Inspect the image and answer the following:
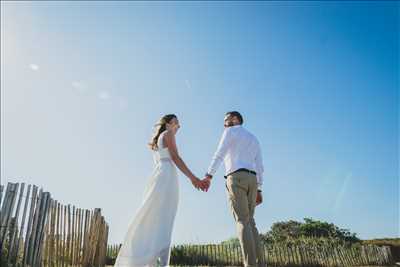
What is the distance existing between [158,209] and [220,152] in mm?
1087

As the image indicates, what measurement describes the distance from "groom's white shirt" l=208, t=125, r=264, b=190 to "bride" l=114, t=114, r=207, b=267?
15.4 inches

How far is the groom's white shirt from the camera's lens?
4.21m

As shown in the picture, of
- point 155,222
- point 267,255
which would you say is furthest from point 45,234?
point 267,255

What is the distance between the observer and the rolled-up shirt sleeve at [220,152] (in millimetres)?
4320

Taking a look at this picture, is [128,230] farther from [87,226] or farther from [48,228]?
[87,226]

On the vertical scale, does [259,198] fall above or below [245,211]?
above

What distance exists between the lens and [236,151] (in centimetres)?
425

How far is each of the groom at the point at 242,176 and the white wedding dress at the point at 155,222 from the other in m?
0.53

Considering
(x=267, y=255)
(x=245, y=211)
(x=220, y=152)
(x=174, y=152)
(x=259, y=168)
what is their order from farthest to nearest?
(x=267, y=255) < (x=259, y=168) < (x=220, y=152) < (x=174, y=152) < (x=245, y=211)

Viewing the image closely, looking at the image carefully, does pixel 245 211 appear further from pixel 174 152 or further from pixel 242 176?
pixel 174 152

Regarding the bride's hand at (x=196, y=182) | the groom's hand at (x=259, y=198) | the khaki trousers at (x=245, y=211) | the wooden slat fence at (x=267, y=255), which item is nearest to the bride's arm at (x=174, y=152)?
the bride's hand at (x=196, y=182)

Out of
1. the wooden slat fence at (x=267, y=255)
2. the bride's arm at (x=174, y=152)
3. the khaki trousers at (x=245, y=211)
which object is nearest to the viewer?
the khaki trousers at (x=245, y=211)

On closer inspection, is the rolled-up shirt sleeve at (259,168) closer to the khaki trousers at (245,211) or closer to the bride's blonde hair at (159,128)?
the khaki trousers at (245,211)

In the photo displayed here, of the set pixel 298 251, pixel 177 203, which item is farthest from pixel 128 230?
pixel 298 251
